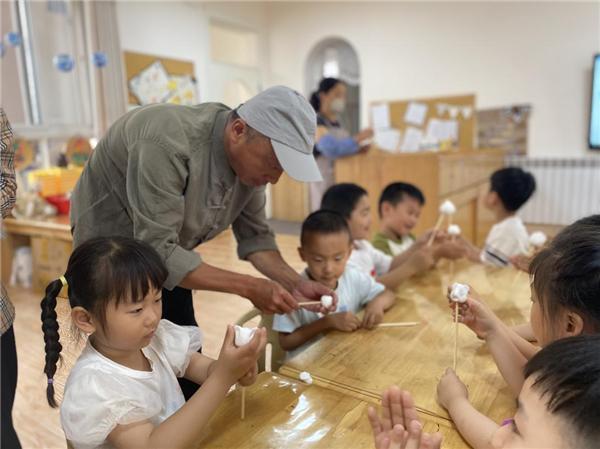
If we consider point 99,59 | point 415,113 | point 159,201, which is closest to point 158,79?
point 99,59

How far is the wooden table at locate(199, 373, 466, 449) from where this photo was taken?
87 centimetres

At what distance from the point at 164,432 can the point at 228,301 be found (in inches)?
101

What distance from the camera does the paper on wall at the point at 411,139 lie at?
6.30 metres

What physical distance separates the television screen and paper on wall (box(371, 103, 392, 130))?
8.08 ft

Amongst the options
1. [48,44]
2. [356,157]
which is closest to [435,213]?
[356,157]

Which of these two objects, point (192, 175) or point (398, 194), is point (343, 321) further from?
point (398, 194)

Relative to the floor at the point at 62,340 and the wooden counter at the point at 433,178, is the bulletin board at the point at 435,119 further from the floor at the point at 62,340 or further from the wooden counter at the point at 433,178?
the floor at the point at 62,340

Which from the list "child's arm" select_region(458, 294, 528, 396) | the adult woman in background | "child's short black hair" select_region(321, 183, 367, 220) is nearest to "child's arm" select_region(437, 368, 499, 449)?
"child's arm" select_region(458, 294, 528, 396)

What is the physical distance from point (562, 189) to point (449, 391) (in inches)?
217

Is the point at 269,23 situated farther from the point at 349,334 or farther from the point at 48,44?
the point at 349,334

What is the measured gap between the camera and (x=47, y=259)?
3906 millimetres

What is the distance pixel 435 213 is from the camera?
3.89m

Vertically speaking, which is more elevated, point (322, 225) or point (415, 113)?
point (415, 113)

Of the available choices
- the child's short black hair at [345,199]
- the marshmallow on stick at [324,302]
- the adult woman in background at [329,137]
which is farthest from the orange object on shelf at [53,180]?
the marshmallow on stick at [324,302]
